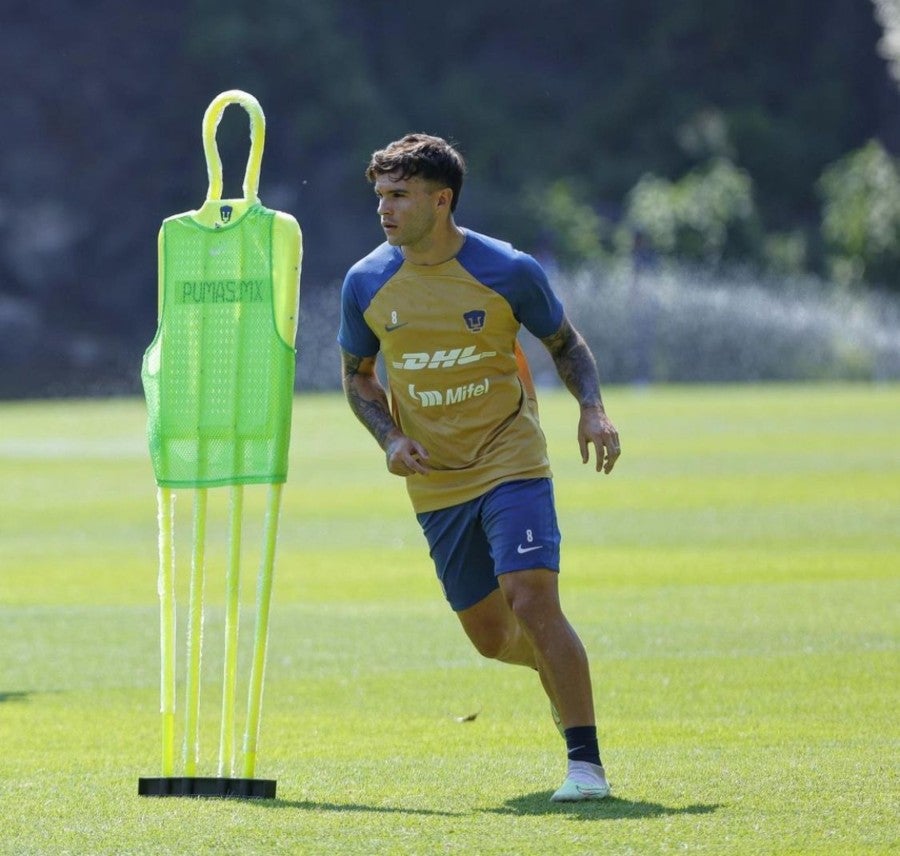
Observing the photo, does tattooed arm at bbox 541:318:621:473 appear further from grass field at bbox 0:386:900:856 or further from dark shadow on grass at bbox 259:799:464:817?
dark shadow on grass at bbox 259:799:464:817

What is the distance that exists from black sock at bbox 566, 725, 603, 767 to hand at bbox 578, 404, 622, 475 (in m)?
0.90

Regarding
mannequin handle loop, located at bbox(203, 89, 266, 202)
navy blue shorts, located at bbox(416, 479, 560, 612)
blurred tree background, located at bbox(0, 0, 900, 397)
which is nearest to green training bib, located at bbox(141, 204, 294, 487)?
mannequin handle loop, located at bbox(203, 89, 266, 202)

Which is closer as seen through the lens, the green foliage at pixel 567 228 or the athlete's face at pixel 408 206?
the athlete's face at pixel 408 206

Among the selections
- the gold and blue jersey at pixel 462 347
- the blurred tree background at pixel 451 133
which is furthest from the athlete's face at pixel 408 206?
the blurred tree background at pixel 451 133

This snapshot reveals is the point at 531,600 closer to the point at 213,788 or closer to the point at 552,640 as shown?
the point at 552,640

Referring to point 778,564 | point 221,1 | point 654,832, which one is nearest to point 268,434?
point 654,832

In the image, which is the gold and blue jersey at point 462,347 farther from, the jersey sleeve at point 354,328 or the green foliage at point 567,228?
the green foliage at point 567,228

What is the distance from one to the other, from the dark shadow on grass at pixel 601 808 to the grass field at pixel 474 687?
0.02 metres

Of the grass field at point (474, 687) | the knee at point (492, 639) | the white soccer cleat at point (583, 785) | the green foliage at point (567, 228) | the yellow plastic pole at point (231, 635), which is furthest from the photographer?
the green foliage at point (567, 228)

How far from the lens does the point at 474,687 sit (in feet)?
36.5

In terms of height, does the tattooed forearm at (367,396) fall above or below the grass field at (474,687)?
above

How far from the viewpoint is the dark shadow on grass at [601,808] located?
7215 millimetres

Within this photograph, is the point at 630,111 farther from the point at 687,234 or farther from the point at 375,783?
the point at 375,783

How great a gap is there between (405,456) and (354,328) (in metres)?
0.57
